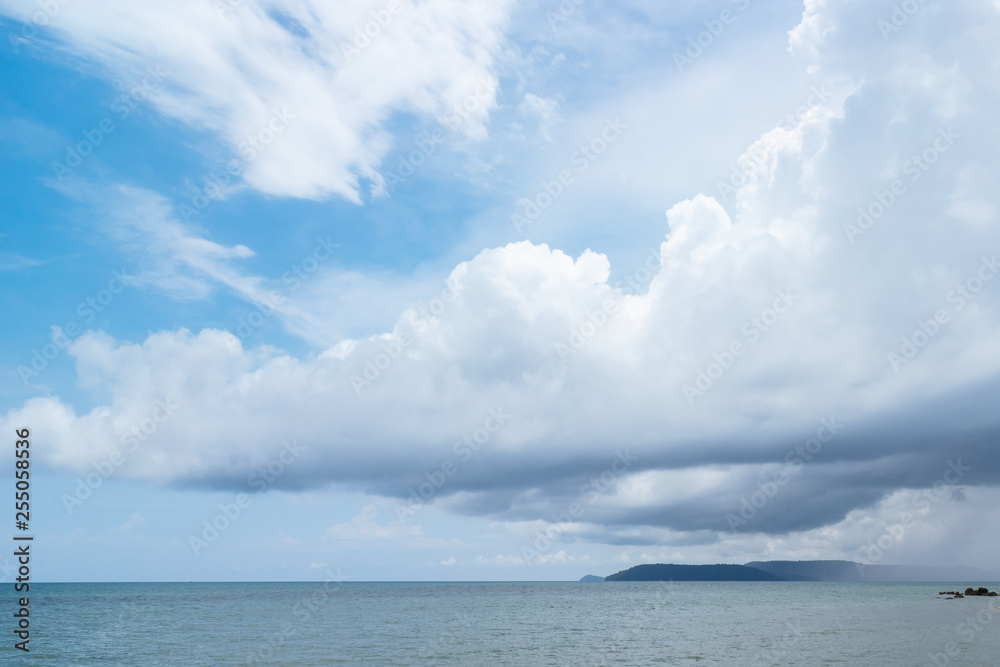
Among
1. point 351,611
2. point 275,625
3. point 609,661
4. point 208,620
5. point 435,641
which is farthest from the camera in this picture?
point 351,611

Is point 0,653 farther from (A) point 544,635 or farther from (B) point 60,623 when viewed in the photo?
(A) point 544,635

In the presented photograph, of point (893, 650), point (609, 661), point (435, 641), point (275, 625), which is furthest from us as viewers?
point (275, 625)

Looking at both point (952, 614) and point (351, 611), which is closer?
point (952, 614)

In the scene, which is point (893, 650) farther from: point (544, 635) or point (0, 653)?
point (0, 653)

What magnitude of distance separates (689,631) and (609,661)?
29804 millimetres

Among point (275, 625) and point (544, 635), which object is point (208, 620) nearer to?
point (275, 625)

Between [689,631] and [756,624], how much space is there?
45.9ft

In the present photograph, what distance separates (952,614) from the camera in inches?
4099

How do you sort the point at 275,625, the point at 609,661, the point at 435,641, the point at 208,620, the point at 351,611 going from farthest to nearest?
the point at 351,611 → the point at 208,620 → the point at 275,625 → the point at 435,641 → the point at 609,661

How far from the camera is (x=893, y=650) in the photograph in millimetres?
60625

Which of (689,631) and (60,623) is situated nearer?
(689,631)

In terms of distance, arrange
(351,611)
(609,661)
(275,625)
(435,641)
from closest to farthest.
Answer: (609,661) → (435,641) → (275,625) → (351,611)

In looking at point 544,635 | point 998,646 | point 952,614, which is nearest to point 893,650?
point 998,646

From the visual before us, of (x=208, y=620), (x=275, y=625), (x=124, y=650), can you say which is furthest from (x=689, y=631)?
(x=208, y=620)
